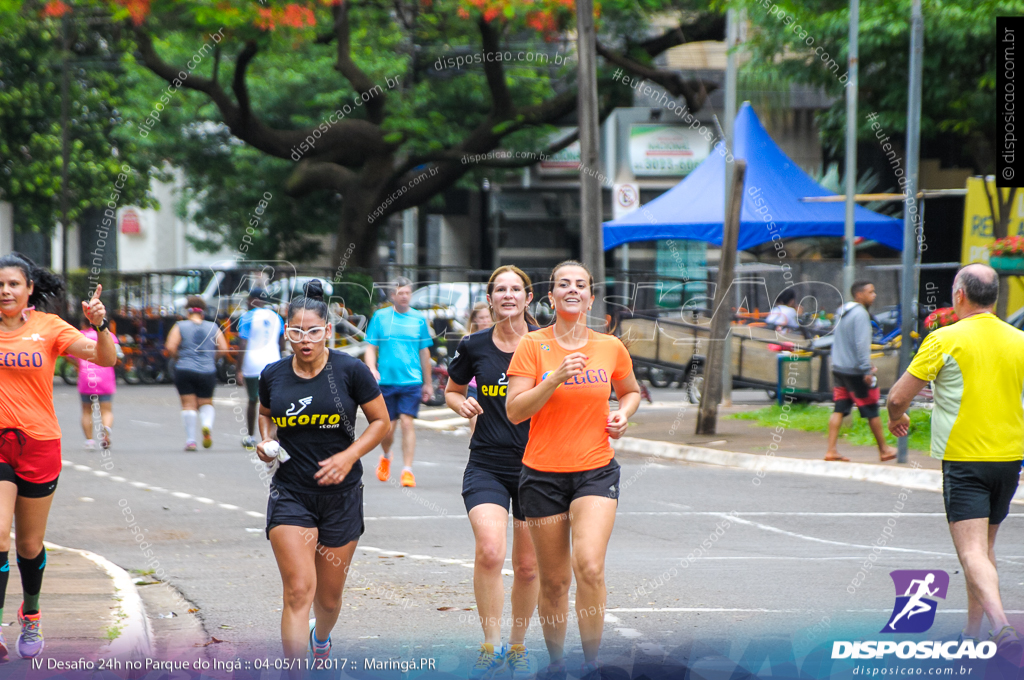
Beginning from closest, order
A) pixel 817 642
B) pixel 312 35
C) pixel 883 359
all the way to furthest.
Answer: pixel 817 642
pixel 883 359
pixel 312 35

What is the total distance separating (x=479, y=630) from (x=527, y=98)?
21.5 meters

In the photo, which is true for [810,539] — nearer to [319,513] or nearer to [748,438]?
[319,513]

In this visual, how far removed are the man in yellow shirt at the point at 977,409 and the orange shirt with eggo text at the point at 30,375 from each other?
405 cm

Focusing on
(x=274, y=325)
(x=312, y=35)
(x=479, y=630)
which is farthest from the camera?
(x=312, y=35)

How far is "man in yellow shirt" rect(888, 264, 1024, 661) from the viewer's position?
542 centimetres

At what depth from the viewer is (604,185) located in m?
35.0

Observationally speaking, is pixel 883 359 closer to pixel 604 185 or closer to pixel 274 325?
pixel 274 325

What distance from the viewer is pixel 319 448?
16.4ft

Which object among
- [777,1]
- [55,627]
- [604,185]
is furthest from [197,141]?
[55,627]

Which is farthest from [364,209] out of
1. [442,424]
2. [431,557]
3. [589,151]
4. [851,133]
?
[431,557]

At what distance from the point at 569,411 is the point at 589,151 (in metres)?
11.2

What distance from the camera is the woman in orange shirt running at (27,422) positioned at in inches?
211

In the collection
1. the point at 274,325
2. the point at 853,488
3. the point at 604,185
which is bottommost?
the point at 853,488

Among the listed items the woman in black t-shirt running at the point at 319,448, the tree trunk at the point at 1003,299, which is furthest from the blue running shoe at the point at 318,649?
the tree trunk at the point at 1003,299
